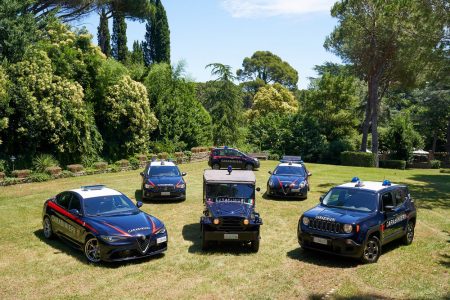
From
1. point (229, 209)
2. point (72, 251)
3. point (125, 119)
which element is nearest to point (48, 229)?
point (72, 251)

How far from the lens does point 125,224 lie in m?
11.2

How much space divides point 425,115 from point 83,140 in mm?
43386

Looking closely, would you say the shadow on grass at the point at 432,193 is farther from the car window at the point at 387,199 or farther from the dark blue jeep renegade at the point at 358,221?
the car window at the point at 387,199

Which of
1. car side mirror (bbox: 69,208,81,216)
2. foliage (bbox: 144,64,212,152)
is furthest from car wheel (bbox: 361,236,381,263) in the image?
foliage (bbox: 144,64,212,152)

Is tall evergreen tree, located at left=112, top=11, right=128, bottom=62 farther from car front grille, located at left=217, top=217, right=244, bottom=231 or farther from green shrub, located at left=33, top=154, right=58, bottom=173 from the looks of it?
car front grille, located at left=217, top=217, right=244, bottom=231

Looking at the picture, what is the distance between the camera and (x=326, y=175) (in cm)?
3127

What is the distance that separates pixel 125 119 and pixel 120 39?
23272mm

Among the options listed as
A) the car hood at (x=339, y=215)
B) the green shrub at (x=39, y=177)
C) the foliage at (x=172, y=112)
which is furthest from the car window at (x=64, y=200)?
the foliage at (x=172, y=112)

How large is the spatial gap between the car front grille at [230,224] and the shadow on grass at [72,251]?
73.2 inches

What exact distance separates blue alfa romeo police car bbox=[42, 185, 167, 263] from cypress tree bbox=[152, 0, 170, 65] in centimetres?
4934

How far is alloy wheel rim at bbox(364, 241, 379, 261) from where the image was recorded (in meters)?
11.4

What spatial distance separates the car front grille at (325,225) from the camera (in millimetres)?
11164

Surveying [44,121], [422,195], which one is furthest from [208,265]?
[44,121]

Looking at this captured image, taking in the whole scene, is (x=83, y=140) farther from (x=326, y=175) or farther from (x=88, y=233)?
(x=88, y=233)
